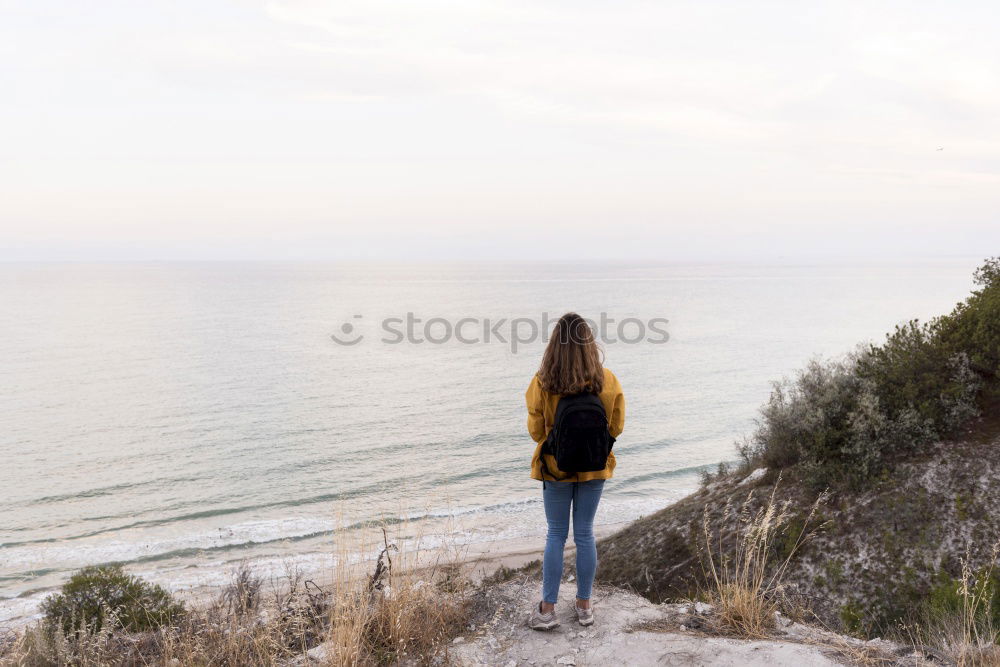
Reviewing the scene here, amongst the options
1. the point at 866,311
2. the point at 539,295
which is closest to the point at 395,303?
the point at 539,295

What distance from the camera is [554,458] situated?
4637mm

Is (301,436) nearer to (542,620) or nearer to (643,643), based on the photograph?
(542,620)

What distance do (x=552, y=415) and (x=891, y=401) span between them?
6479 mm

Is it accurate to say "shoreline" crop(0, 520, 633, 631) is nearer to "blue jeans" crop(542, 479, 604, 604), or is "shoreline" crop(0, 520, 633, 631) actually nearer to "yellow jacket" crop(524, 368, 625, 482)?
"blue jeans" crop(542, 479, 604, 604)

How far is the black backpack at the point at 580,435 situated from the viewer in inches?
175

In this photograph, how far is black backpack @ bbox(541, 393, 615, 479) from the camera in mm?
4457

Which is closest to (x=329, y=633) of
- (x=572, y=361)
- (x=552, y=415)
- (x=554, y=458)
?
(x=554, y=458)

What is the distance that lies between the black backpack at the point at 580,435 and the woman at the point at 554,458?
93 mm

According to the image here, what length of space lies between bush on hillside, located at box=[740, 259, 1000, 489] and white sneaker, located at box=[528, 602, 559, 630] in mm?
5206

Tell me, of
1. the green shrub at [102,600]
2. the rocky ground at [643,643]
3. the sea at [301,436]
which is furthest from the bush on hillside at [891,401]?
the green shrub at [102,600]

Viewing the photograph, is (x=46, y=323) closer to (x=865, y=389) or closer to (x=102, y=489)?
(x=102, y=489)

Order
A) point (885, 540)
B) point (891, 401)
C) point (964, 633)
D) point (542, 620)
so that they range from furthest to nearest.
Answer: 1. point (891, 401)
2. point (885, 540)
3. point (542, 620)
4. point (964, 633)

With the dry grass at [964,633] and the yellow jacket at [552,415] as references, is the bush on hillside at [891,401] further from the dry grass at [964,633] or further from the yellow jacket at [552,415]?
the yellow jacket at [552,415]

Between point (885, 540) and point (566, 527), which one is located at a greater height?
point (566, 527)
